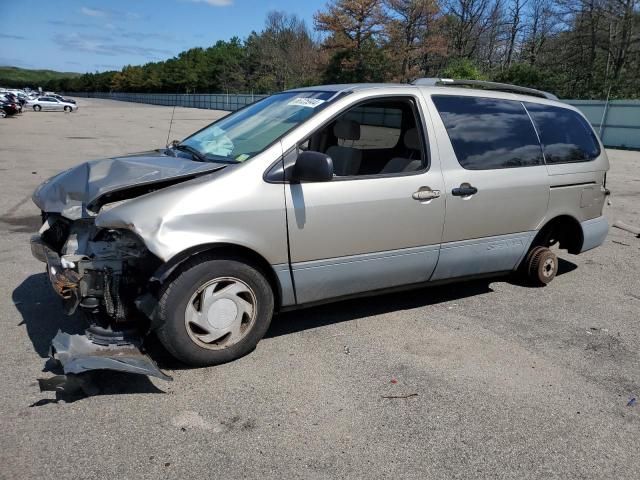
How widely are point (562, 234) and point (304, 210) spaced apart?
3107mm

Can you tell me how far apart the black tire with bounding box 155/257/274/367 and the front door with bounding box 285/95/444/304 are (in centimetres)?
29

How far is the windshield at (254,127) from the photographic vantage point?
147 inches

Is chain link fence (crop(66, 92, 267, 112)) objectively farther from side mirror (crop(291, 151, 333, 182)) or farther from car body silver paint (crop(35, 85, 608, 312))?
side mirror (crop(291, 151, 333, 182))

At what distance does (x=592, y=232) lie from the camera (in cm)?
526

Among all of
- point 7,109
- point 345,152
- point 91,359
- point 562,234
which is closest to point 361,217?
point 345,152

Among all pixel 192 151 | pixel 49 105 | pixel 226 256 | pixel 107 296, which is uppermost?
pixel 49 105

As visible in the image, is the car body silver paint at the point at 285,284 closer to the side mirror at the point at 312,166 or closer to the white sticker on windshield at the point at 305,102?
the side mirror at the point at 312,166

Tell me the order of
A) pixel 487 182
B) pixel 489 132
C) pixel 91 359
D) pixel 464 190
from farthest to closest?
pixel 489 132, pixel 487 182, pixel 464 190, pixel 91 359

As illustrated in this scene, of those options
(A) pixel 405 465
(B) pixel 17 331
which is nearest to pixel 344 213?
(A) pixel 405 465

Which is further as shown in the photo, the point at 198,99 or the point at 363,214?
the point at 198,99

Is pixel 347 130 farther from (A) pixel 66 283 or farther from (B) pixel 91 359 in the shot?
(B) pixel 91 359

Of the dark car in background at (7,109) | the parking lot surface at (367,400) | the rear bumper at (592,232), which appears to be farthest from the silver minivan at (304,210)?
the dark car in background at (7,109)

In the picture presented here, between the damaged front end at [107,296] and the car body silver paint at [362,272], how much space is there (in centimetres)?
101

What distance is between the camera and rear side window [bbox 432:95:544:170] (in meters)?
4.25
